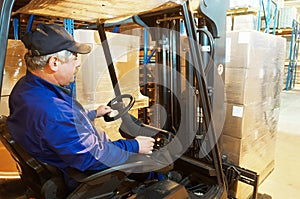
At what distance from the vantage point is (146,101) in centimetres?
350

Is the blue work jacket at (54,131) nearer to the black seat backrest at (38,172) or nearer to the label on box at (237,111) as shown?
the black seat backrest at (38,172)

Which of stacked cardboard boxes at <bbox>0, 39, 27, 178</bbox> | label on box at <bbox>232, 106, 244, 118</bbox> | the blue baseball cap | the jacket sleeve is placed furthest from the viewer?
label on box at <bbox>232, 106, 244, 118</bbox>

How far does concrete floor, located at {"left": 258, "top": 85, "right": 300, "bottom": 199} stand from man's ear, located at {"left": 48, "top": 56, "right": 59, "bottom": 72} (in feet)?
9.34

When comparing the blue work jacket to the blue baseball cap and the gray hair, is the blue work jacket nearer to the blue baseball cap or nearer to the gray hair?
the gray hair

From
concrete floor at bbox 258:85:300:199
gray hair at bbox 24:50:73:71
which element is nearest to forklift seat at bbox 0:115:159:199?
gray hair at bbox 24:50:73:71

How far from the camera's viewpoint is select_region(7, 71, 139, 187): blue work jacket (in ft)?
4.30

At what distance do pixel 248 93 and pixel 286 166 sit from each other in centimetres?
193

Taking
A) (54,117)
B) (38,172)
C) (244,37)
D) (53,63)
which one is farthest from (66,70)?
(244,37)

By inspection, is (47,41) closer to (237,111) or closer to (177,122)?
(177,122)

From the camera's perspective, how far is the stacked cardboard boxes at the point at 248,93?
2553mm

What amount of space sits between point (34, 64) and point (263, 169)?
305cm

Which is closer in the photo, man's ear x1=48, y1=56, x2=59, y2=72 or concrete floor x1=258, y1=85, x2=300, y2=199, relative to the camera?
man's ear x1=48, y1=56, x2=59, y2=72

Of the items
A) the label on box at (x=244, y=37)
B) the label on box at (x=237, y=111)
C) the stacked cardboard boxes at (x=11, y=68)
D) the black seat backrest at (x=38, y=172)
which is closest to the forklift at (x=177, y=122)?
the black seat backrest at (x=38, y=172)

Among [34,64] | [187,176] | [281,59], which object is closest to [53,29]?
[34,64]
